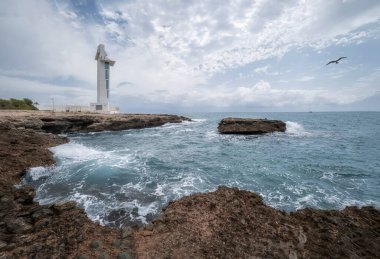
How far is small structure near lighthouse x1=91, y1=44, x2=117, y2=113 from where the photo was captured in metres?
49.0

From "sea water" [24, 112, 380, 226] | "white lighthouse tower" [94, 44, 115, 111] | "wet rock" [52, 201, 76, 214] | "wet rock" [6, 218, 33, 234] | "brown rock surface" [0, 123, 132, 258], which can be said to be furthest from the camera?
"white lighthouse tower" [94, 44, 115, 111]

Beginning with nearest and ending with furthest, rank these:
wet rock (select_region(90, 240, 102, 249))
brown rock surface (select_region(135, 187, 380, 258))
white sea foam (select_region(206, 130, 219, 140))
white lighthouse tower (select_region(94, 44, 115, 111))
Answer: brown rock surface (select_region(135, 187, 380, 258)) → wet rock (select_region(90, 240, 102, 249)) → white sea foam (select_region(206, 130, 219, 140)) → white lighthouse tower (select_region(94, 44, 115, 111))

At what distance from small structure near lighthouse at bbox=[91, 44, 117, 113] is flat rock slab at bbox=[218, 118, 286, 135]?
98.7ft

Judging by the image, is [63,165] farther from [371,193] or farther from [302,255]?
[371,193]

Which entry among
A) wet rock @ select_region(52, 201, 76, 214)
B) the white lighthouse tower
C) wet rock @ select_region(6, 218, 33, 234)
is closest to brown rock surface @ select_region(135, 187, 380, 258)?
wet rock @ select_region(52, 201, 76, 214)

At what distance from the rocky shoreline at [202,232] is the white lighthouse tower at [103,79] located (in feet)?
148

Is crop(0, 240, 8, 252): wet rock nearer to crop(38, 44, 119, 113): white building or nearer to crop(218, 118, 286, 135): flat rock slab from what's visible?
crop(218, 118, 286, 135): flat rock slab

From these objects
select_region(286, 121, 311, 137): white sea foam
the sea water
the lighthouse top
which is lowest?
the sea water

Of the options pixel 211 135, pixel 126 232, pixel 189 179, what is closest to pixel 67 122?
pixel 211 135

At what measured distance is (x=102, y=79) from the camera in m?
49.1

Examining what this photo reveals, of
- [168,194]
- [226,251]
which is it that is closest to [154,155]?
[168,194]

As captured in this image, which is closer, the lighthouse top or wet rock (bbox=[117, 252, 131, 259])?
wet rock (bbox=[117, 252, 131, 259])

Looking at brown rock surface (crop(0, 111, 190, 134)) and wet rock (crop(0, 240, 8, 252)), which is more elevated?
brown rock surface (crop(0, 111, 190, 134))

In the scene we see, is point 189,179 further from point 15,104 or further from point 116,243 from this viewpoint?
point 15,104
